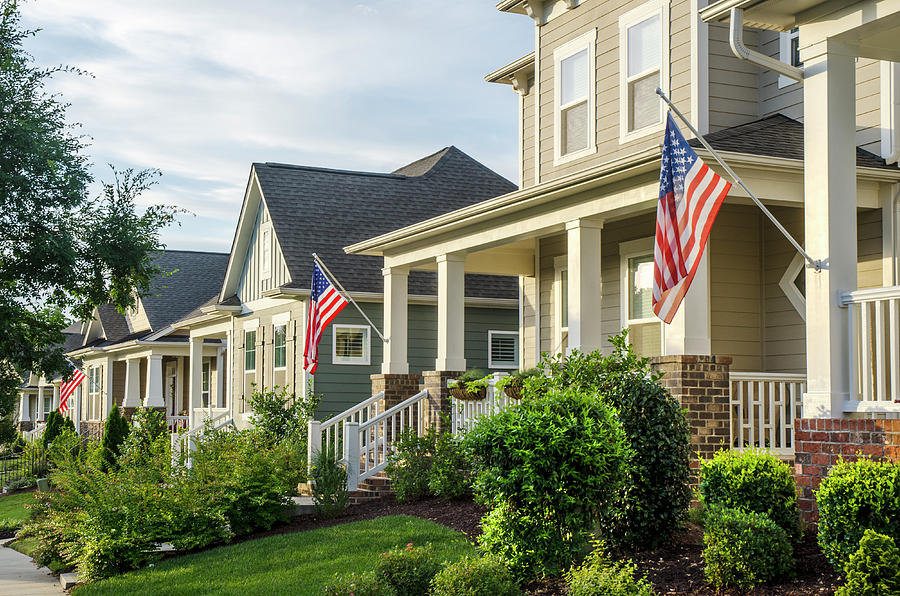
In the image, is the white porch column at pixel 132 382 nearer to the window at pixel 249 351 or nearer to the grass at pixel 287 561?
the window at pixel 249 351

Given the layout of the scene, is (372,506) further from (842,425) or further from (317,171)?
(317,171)

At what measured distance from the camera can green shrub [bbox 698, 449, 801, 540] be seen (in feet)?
26.8

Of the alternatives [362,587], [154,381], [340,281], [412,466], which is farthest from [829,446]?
[154,381]

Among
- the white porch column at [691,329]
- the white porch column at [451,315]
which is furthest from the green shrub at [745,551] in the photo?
the white porch column at [451,315]

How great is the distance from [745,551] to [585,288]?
19.2 ft

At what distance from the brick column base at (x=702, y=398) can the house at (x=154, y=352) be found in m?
23.1

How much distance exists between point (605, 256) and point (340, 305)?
187 inches

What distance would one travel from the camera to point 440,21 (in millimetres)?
16703

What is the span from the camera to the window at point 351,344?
23.1 m

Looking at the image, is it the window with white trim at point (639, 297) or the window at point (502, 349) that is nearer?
the window with white trim at point (639, 297)

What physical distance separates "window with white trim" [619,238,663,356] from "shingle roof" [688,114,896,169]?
251cm

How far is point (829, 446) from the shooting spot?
8.30 metres

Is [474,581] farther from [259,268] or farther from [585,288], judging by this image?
[259,268]

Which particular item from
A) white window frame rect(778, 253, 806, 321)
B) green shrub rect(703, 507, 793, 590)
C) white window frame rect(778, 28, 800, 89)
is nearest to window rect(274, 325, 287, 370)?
white window frame rect(778, 253, 806, 321)
